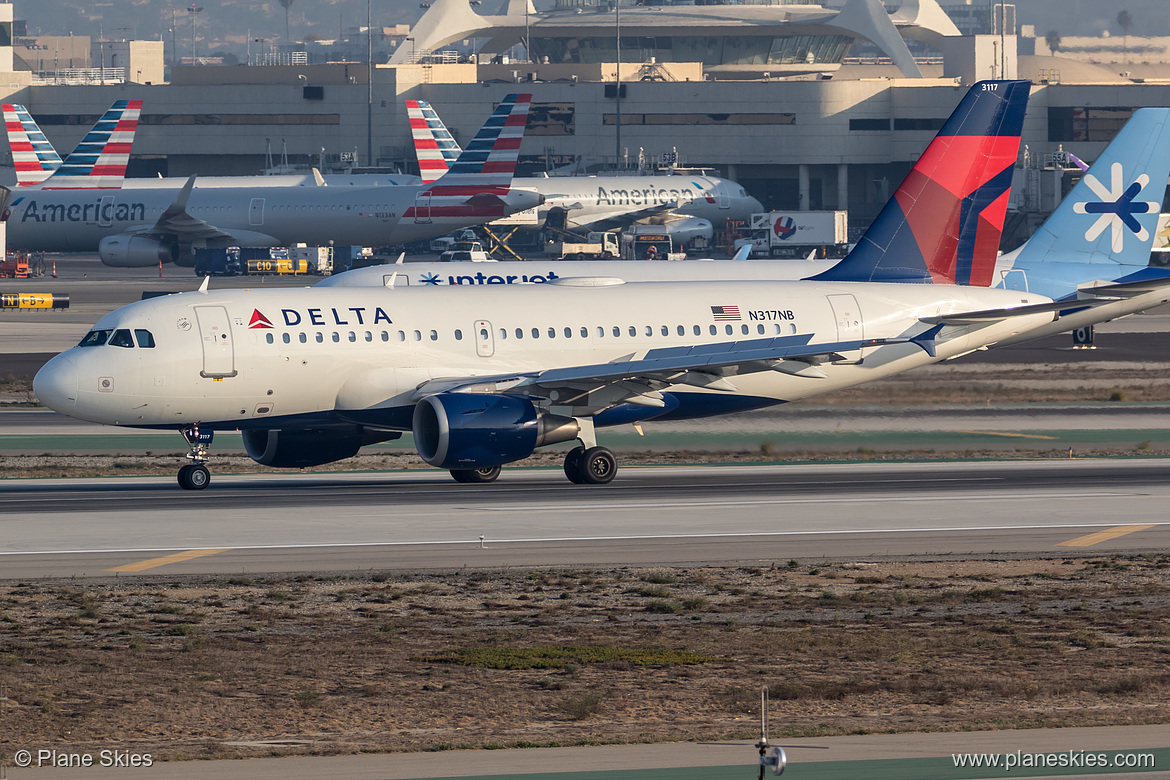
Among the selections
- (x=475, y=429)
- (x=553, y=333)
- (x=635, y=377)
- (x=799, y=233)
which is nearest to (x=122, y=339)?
(x=475, y=429)

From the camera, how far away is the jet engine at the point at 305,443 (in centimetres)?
3844

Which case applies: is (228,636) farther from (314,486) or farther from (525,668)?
(314,486)

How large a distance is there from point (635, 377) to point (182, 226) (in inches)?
3596

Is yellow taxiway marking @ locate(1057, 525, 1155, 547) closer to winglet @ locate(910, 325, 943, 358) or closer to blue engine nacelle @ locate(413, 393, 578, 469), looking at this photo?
winglet @ locate(910, 325, 943, 358)

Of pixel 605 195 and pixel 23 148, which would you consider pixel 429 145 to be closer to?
pixel 605 195

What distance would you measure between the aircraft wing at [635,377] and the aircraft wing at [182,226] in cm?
8673

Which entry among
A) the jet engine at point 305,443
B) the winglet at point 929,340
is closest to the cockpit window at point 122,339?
the jet engine at point 305,443

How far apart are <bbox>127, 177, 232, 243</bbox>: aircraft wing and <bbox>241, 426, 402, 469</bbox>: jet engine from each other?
276 ft

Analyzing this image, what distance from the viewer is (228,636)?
22.8m

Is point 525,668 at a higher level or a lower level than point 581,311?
lower

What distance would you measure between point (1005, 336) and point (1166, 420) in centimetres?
985

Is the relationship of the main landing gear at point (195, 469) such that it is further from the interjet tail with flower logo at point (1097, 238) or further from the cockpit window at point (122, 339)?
the interjet tail with flower logo at point (1097, 238)

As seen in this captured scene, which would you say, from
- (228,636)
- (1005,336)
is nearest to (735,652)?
(228,636)

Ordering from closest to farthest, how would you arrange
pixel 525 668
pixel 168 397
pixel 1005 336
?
1. pixel 525 668
2. pixel 168 397
3. pixel 1005 336
